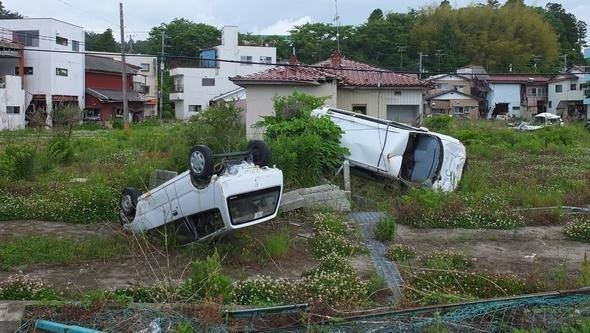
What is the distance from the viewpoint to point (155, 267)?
8531mm

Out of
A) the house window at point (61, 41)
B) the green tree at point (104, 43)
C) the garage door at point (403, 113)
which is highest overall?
the green tree at point (104, 43)

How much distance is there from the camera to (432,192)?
12.5 meters

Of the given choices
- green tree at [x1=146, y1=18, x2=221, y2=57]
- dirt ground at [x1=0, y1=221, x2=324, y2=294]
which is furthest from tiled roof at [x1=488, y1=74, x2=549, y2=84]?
dirt ground at [x1=0, y1=221, x2=324, y2=294]

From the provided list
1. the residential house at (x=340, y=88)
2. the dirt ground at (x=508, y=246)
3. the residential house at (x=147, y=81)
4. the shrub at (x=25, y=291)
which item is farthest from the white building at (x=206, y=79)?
the shrub at (x=25, y=291)

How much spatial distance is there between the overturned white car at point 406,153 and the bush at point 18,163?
7.87m

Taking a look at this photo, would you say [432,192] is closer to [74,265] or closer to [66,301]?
[74,265]

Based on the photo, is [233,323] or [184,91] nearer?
[233,323]

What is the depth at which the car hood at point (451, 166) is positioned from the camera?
14562mm

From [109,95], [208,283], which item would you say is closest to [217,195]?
[208,283]

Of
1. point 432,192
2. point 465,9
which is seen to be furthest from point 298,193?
point 465,9

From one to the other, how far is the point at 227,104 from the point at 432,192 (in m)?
6.23

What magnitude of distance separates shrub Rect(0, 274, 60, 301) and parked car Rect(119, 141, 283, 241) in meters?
2.40

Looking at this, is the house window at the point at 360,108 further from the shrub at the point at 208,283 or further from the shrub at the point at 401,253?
the shrub at the point at 208,283

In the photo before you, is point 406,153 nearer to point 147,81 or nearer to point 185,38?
point 147,81
